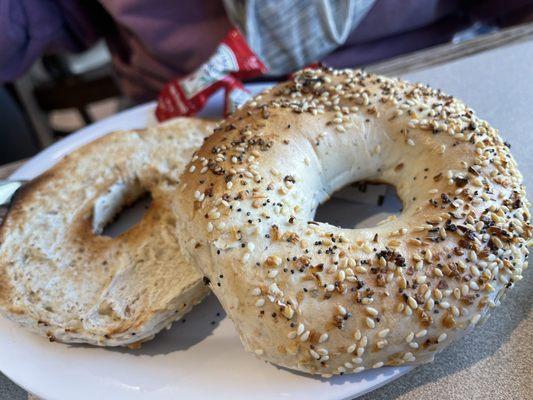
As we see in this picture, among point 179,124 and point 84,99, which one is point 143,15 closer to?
point 179,124

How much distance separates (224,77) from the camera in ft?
4.76

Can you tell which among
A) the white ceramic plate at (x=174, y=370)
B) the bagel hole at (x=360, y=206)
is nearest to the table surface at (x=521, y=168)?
the white ceramic plate at (x=174, y=370)

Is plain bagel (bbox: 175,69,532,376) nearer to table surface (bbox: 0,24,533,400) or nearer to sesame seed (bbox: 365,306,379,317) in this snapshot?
sesame seed (bbox: 365,306,379,317)

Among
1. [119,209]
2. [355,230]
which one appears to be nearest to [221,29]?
[119,209]

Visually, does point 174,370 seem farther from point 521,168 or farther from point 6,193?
point 521,168

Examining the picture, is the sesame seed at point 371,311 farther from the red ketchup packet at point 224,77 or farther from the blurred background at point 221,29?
the blurred background at point 221,29

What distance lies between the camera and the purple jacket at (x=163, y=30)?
5.21 ft

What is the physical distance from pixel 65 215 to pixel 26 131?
1.40 m

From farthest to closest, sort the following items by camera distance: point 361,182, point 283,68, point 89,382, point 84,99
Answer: point 84,99, point 283,68, point 361,182, point 89,382

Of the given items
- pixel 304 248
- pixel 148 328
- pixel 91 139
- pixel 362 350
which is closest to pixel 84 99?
pixel 91 139

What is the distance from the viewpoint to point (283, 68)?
1.66 m

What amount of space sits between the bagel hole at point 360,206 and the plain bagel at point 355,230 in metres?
0.08

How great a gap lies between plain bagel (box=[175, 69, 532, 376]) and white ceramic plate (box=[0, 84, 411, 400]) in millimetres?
53

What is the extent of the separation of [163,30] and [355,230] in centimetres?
107
